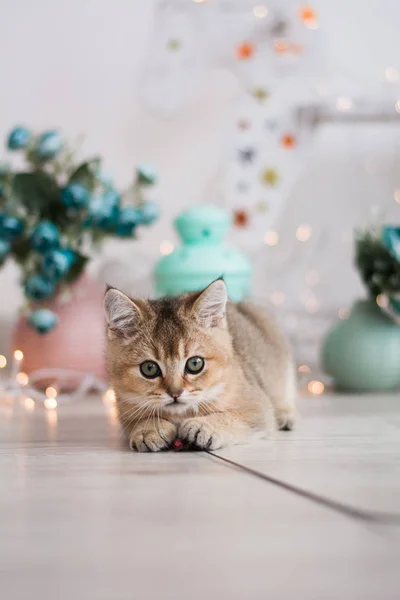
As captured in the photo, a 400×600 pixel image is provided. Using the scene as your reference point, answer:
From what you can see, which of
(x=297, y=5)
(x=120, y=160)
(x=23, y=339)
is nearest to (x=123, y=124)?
(x=120, y=160)

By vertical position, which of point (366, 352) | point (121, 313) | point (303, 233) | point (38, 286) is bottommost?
point (366, 352)

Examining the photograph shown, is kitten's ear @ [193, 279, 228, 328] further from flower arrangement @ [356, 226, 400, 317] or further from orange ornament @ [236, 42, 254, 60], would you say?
orange ornament @ [236, 42, 254, 60]

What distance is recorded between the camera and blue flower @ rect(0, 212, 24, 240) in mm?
2535

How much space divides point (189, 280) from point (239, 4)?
1.25 metres

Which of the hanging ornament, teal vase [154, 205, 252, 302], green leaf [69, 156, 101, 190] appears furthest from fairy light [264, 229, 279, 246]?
green leaf [69, 156, 101, 190]

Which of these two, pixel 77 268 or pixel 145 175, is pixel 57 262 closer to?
pixel 77 268

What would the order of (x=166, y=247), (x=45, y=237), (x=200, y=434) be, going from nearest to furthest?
(x=200, y=434) < (x=45, y=237) < (x=166, y=247)

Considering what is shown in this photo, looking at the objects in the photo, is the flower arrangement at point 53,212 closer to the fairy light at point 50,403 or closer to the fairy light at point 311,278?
the fairy light at point 50,403

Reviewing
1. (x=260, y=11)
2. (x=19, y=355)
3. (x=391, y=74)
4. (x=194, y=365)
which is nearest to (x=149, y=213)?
(x=19, y=355)

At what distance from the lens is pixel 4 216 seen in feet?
8.38

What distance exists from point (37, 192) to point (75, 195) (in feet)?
0.50

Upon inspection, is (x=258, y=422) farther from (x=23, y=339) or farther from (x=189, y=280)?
(x=23, y=339)

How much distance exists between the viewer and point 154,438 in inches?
58.8

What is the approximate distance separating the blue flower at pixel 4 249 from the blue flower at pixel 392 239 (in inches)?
48.6
